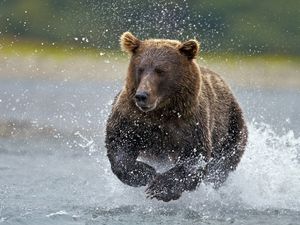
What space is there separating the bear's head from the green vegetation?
2000 centimetres

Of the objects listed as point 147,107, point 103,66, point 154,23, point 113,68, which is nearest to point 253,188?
point 147,107

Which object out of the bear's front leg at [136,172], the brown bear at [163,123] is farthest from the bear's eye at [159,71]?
the bear's front leg at [136,172]

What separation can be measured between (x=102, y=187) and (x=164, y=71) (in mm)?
2228

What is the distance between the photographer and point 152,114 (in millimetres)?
12586

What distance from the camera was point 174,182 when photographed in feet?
41.4

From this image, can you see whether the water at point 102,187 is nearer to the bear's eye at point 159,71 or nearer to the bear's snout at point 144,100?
the bear's snout at point 144,100

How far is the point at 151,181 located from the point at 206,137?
2.35 ft

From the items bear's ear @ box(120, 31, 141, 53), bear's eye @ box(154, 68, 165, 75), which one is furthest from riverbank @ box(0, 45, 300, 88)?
bear's eye @ box(154, 68, 165, 75)

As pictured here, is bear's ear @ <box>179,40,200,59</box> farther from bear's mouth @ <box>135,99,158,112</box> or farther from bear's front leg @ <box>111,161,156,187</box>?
bear's front leg @ <box>111,161,156,187</box>

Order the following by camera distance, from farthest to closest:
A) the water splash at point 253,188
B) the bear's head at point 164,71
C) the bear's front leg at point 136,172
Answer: the water splash at point 253,188 → the bear's front leg at point 136,172 → the bear's head at point 164,71

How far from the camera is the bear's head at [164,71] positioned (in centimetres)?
1235

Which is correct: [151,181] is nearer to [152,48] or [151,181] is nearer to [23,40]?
[152,48]

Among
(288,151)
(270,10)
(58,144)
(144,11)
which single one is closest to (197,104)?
(288,151)

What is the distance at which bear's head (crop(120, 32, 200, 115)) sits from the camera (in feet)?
40.5
